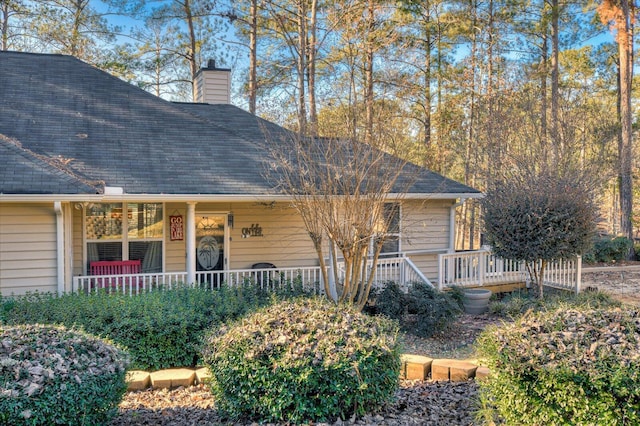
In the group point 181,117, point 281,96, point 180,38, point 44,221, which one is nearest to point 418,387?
point 44,221

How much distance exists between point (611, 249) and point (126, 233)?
15953 millimetres

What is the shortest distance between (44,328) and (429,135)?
19.6 metres

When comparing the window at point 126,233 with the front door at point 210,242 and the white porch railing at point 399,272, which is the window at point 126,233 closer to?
the front door at point 210,242

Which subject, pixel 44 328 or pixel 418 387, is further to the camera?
pixel 418 387

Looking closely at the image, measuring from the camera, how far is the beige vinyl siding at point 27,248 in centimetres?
773

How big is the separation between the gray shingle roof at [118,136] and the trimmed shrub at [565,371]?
626 cm

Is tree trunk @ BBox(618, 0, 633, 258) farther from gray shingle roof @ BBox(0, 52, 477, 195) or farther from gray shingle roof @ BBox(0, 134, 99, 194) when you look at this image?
gray shingle roof @ BBox(0, 134, 99, 194)

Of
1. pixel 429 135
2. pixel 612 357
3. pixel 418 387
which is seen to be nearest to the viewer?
pixel 612 357

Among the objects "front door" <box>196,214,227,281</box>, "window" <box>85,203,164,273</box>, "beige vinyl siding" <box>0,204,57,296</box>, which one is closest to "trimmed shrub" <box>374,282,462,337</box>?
"front door" <box>196,214,227,281</box>

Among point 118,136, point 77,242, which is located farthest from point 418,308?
point 118,136

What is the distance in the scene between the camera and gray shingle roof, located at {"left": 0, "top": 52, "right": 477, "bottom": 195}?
8.93 metres

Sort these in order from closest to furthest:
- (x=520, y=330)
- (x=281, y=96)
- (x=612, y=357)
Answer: (x=612, y=357), (x=520, y=330), (x=281, y=96)

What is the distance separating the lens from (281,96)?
2041cm

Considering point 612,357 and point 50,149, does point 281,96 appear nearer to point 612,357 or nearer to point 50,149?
point 50,149
